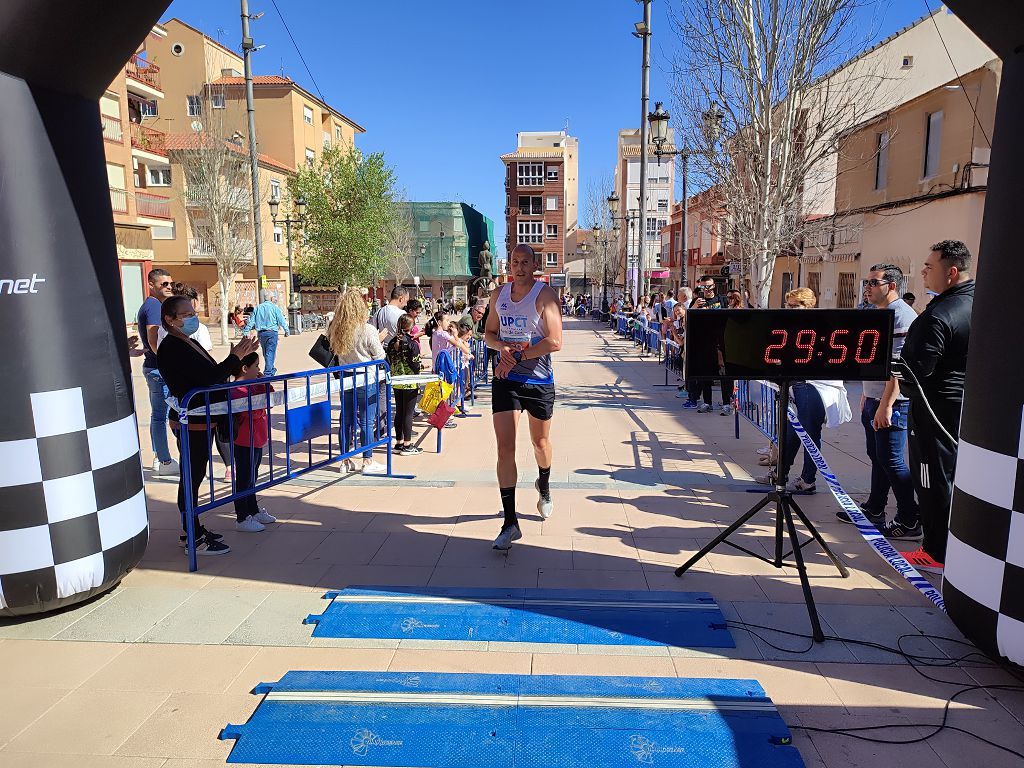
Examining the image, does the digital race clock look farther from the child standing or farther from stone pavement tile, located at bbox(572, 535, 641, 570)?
the child standing

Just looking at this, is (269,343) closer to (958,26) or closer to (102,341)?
(102,341)

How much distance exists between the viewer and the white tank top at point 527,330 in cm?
481

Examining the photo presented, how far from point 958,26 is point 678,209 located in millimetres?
30549

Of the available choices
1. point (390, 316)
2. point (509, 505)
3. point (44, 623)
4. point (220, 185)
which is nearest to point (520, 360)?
point (509, 505)

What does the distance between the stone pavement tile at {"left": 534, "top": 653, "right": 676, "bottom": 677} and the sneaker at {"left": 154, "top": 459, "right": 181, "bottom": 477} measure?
4821 millimetres

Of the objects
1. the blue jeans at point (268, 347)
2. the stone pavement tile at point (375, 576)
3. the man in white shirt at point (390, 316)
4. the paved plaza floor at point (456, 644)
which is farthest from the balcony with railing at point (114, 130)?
the stone pavement tile at point (375, 576)

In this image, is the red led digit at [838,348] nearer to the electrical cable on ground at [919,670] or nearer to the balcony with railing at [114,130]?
the electrical cable on ground at [919,670]

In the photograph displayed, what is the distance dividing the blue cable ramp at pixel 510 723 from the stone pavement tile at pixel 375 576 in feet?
3.48

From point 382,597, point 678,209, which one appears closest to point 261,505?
point 382,597

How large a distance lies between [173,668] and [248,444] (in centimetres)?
193

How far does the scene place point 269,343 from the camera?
13.6 metres

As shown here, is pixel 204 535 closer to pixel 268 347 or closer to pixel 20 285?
pixel 20 285

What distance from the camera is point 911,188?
1838 cm

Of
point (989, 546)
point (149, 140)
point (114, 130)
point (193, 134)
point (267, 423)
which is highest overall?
point (149, 140)
